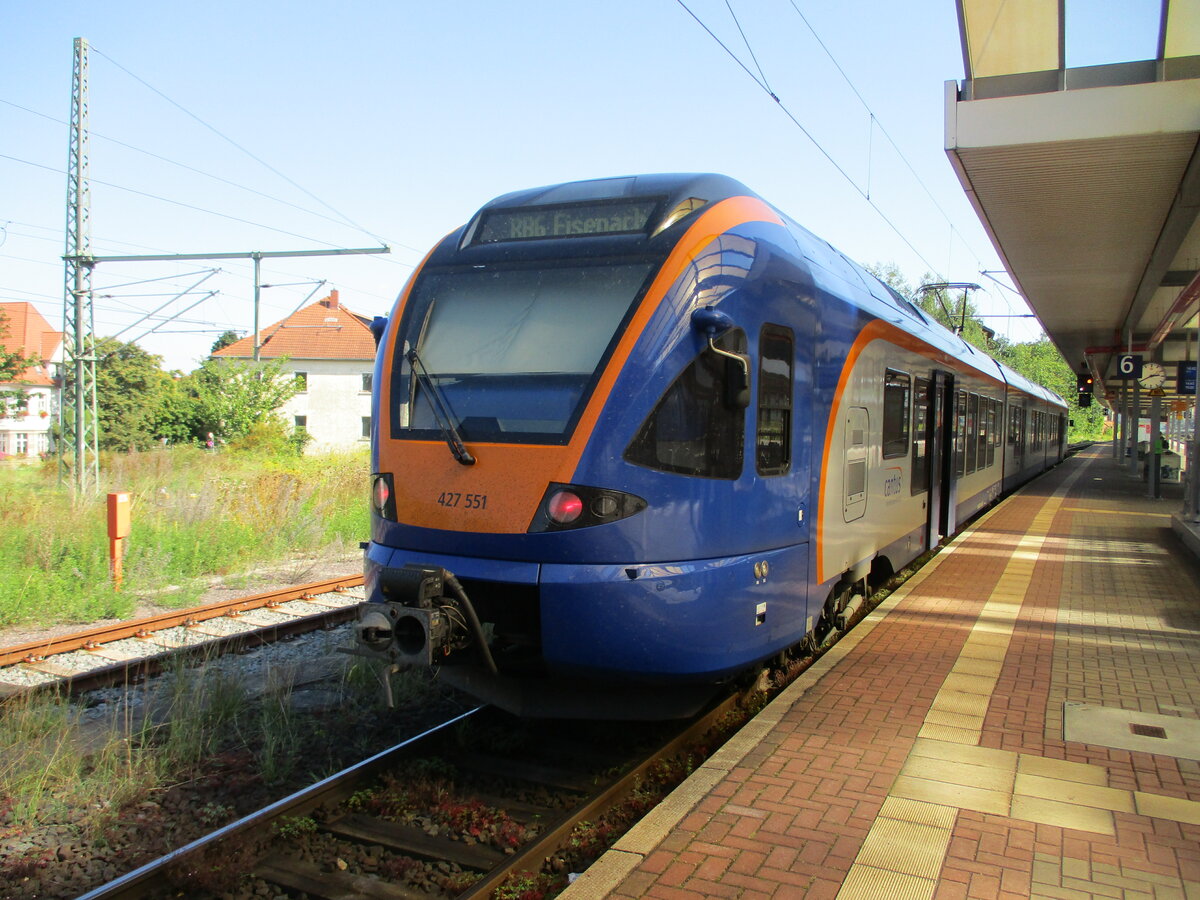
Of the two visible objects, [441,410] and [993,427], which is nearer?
[441,410]

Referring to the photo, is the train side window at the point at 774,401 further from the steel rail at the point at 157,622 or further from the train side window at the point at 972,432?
the train side window at the point at 972,432

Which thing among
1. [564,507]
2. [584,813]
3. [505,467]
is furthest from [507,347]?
[584,813]

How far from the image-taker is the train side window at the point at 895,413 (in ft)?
24.4

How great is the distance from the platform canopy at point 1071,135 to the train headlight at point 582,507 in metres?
8.80

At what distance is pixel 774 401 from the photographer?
5.15m

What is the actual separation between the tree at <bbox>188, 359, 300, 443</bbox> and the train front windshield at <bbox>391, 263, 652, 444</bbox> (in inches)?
1133

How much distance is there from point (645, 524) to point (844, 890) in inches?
70.6

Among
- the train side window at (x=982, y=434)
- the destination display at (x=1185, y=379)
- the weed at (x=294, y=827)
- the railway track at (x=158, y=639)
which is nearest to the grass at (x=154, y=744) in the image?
the railway track at (x=158, y=639)

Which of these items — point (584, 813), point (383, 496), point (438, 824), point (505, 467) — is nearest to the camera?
point (584, 813)

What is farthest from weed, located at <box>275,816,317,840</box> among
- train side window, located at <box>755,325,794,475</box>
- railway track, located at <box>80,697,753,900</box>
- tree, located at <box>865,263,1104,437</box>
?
tree, located at <box>865,263,1104,437</box>

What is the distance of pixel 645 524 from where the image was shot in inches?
175

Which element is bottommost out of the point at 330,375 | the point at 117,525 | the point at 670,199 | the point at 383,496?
the point at 117,525

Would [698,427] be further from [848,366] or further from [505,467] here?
[848,366]

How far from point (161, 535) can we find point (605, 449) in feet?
29.5
